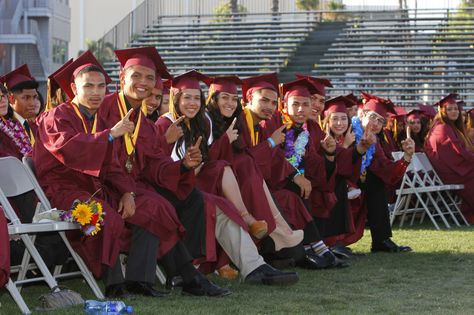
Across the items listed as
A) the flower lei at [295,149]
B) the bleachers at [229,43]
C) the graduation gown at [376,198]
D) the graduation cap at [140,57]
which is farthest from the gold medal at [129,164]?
the bleachers at [229,43]

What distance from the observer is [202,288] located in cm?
677

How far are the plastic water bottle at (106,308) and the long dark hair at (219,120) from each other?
102 inches

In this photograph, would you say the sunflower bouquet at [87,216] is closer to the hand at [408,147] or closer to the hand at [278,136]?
the hand at [278,136]

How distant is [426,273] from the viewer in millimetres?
8195

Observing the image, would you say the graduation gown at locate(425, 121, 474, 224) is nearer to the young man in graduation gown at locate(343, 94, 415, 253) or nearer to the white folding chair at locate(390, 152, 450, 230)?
the white folding chair at locate(390, 152, 450, 230)

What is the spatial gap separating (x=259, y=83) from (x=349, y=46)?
19684mm

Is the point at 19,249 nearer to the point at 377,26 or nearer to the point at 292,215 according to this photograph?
the point at 292,215

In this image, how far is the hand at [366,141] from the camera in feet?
30.3

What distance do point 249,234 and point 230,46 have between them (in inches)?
832

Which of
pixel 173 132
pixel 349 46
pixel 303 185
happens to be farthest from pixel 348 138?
pixel 349 46

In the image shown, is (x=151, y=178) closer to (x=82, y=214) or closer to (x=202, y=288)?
(x=202, y=288)

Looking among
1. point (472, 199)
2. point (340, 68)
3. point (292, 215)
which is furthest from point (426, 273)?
point (340, 68)

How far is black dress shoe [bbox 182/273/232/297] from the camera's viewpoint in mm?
6734

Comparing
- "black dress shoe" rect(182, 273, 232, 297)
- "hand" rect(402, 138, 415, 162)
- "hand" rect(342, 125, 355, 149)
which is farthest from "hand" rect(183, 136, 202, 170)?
"hand" rect(402, 138, 415, 162)
